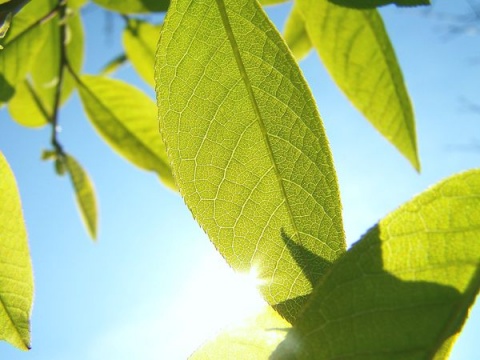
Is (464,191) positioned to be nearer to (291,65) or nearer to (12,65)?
(291,65)

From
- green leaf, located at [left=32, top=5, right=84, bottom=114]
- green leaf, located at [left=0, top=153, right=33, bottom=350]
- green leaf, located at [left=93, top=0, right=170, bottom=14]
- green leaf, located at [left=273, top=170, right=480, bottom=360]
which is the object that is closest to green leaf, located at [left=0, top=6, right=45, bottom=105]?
green leaf, located at [left=93, top=0, right=170, bottom=14]

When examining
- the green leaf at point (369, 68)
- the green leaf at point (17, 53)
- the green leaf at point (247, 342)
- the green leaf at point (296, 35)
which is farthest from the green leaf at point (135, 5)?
the green leaf at point (247, 342)

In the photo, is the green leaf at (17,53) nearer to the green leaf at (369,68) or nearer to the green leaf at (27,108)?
the green leaf at (27,108)

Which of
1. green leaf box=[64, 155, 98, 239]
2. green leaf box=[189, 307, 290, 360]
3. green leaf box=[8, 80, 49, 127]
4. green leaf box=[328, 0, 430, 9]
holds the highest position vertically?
green leaf box=[8, 80, 49, 127]

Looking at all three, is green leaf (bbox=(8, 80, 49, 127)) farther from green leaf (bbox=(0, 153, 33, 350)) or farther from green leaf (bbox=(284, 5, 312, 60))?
green leaf (bbox=(0, 153, 33, 350))

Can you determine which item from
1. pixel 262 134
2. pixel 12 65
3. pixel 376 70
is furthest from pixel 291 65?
pixel 12 65

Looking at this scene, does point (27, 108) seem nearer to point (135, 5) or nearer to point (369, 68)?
point (135, 5)
